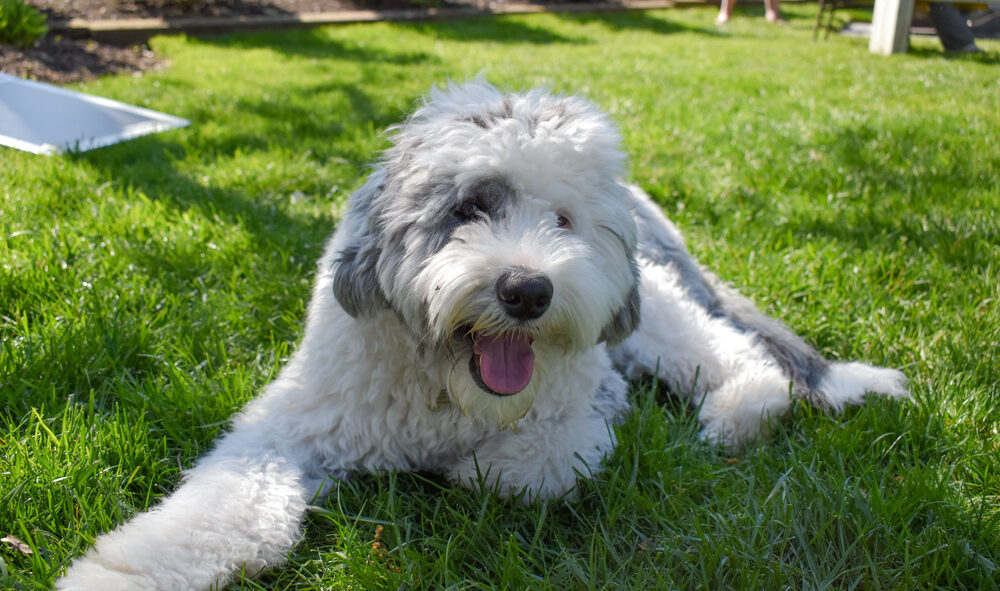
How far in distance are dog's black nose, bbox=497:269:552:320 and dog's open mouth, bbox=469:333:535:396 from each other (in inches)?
6.1

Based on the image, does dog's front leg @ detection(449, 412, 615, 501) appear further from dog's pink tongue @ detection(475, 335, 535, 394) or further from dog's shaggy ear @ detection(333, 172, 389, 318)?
dog's shaggy ear @ detection(333, 172, 389, 318)

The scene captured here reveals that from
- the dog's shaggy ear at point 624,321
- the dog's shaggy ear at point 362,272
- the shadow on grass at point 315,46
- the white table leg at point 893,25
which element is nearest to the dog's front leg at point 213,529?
the dog's shaggy ear at point 362,272

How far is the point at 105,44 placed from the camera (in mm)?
8781

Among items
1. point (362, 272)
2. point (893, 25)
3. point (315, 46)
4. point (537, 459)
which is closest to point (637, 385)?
point (537, 459)

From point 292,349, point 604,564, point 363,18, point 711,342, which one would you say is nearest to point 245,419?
point 292,349

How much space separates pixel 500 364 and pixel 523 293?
29 centimetres

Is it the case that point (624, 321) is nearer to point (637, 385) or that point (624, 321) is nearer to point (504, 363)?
point (504, 363)

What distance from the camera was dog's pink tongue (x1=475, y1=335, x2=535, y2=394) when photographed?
6.86ft

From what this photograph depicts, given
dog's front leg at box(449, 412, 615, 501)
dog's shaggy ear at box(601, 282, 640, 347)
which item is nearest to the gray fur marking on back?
dog's shaggy ear at box(601, 282, 640, 347)

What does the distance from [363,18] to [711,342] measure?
393 inches

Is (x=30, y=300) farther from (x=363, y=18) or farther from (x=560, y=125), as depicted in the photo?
(x=363, y=18)

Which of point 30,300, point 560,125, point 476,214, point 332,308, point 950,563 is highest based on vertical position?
point 560,125

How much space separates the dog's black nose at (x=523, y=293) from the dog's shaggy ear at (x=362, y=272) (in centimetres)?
43

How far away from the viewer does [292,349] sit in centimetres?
310
